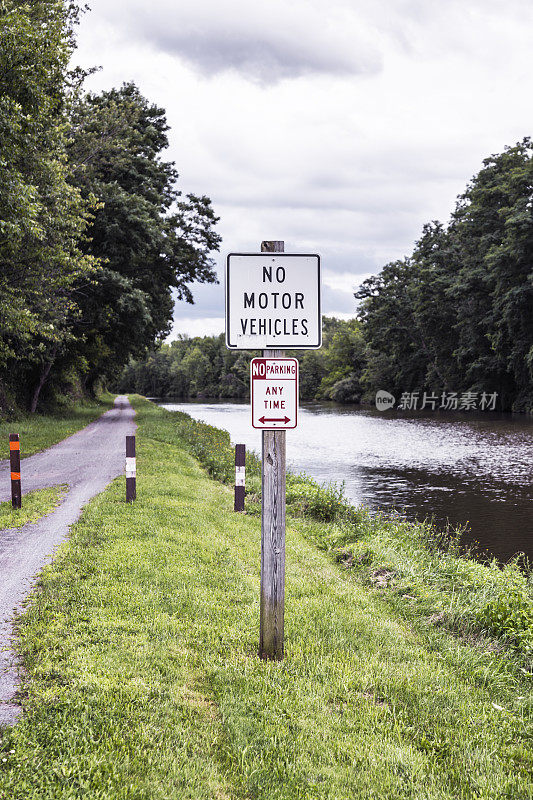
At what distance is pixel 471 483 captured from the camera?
15.4 metres

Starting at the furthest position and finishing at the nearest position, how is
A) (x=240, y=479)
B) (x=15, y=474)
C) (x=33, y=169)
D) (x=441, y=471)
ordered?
1. (x=441, y=471)
2. (x=33, y=169)
3. (x=240, y=479)
4. (x=15, y=474)

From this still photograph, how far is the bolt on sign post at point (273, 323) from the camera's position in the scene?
3941mm

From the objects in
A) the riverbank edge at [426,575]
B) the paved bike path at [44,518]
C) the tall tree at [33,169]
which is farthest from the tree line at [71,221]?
the riverbank edge at [426,575]

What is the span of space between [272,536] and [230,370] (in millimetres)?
124039

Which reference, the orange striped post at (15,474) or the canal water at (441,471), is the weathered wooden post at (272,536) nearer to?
the orange striped post at (15,474)

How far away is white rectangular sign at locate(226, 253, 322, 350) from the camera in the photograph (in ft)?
12.9

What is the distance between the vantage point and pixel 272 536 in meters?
4.03

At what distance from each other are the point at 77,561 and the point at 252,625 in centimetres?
227

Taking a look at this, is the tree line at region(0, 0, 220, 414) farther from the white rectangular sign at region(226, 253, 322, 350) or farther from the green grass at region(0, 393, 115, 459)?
the white rectangular sign at region(226, 253, 322, 350)

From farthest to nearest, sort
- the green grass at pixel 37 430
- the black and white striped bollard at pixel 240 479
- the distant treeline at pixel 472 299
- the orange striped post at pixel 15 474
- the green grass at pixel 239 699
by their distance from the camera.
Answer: the distant treeline at pixel 472 299 < the green grass at pixel 37 430 < the black and white striped bollard at pixel 240 479 < the orange striped post at pixel 15 474 < the green grass at pixel 239 699

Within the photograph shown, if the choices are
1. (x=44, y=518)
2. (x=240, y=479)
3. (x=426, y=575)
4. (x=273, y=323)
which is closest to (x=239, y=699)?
(x=273, y=323)

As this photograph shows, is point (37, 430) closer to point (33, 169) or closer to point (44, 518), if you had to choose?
point (33, 169)

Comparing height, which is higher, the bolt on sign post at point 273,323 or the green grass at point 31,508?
the bolt on sign post at point 273,323

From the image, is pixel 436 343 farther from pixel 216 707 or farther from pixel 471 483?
pixel 216 707
